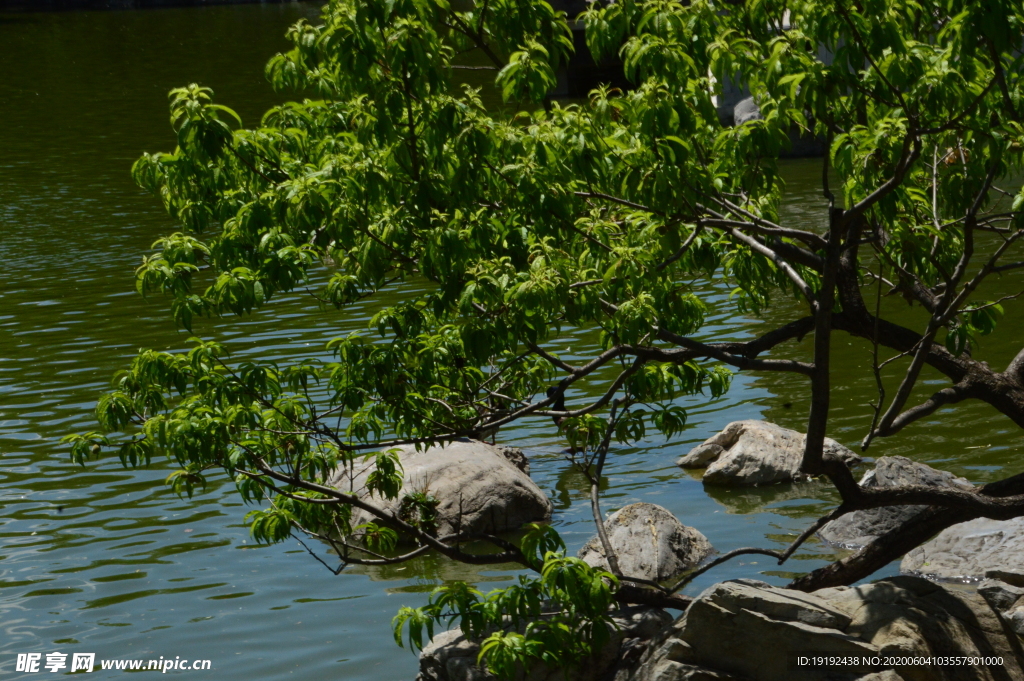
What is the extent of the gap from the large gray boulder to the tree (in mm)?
529

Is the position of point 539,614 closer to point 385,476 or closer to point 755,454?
point 385,476

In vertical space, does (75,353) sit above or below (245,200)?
below

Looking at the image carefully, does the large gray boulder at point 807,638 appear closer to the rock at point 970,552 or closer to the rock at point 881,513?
the rock at point 970,552

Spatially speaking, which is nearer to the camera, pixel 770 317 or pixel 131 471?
pixel 131 471

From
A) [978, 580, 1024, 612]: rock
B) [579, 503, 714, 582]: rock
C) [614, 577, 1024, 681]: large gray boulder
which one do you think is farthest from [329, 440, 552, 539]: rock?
[978, 580, 1024, 612]: rock

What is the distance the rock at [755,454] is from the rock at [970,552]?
190 cm

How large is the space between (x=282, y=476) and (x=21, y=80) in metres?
53.2

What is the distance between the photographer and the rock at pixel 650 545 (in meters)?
10.9

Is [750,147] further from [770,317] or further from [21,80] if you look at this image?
[21,80]

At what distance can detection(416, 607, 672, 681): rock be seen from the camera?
8.38m

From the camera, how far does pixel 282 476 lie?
802cm

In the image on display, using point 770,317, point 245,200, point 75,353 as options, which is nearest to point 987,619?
point 245,200

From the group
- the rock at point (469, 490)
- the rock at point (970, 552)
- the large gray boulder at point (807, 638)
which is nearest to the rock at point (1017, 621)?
the large gray boulder at point (807, 638)

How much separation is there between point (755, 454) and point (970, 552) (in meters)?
3.01
